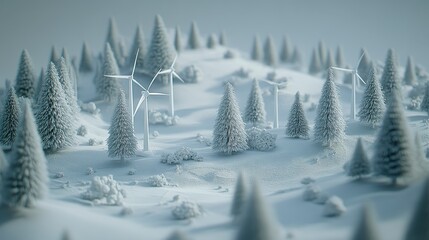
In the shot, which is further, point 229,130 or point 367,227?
point 229,130

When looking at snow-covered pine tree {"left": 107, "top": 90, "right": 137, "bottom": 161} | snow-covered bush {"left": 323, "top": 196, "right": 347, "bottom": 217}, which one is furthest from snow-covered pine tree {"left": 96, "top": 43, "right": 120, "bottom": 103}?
snow-covered bush {"left": 323, "top": 196, "right": 347, "bottom": 217}

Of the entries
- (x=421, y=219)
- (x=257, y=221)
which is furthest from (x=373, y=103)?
(x=257, y=221)

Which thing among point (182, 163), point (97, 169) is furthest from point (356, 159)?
point (97, 169)

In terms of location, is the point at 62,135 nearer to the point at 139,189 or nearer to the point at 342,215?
the point at 139,189

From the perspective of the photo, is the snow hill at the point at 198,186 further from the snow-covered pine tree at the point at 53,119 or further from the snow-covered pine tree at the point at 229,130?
the snow-covered pine tree at the point at 53,119

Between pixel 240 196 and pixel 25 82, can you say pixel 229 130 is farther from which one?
pixel 25 82

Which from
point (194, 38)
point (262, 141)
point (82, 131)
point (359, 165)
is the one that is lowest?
point (359, 165)
